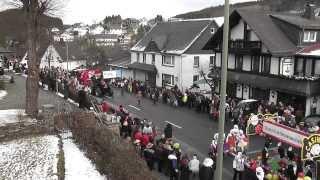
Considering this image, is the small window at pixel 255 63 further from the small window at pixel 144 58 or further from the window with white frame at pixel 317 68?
the small window at pixel 144 58

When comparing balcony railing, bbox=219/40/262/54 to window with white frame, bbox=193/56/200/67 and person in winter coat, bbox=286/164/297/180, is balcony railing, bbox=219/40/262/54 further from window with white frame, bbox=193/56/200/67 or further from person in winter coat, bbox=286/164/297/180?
person in winter coat, bbox=286/164/297/180

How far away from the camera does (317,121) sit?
24.7 metres

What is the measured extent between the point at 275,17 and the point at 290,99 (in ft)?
26.7

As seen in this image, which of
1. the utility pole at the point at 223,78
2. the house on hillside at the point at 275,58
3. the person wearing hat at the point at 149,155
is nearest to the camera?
the utility pole at the point at 223,78

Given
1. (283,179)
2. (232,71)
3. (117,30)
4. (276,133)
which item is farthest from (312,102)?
(117,30)

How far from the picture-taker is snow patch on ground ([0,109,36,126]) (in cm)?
2200

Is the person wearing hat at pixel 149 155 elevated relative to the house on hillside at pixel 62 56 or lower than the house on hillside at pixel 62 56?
lower

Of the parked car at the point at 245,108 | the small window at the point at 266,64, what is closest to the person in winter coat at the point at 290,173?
the parked car at the point at 245,108

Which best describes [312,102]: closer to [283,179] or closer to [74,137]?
[283,179]

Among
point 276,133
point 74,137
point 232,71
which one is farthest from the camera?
point 232,71

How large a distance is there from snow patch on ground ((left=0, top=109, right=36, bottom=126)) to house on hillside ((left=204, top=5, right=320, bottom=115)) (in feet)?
58.6

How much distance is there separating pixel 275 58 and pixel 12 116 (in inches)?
772

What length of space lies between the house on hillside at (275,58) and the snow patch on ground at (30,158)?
18.0 metres

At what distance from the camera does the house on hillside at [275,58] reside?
2933 centimetres
